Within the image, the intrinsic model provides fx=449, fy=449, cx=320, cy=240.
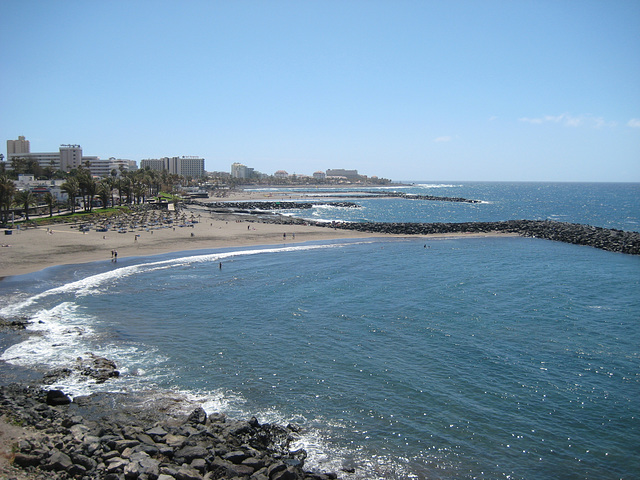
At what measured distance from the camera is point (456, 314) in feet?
95.2

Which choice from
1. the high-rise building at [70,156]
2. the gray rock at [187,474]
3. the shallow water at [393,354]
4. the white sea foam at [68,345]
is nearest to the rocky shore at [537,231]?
the shallow water at [393,354]

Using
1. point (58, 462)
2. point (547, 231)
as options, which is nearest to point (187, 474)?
point (58, 462)

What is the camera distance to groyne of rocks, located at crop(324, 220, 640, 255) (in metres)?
59.3

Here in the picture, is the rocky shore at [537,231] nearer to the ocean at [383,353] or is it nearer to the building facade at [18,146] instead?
the ocean at [383,353]

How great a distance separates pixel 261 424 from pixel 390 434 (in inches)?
178

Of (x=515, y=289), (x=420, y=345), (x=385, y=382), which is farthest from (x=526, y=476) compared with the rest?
(x=515, y=289)

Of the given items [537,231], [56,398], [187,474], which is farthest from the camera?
[537,231]

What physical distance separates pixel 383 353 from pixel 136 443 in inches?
490

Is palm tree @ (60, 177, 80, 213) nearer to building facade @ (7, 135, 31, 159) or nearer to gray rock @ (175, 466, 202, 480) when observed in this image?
gray rock @ (175, 466, 202, 480)

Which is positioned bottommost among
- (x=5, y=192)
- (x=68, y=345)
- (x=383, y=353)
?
(x=383, y=353)

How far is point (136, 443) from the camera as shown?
1356 cm

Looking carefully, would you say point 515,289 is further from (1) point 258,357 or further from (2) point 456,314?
(1) point 258,357

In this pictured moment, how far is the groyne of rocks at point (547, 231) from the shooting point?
195 feet

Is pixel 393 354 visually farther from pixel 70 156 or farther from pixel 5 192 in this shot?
pixel 70 156
